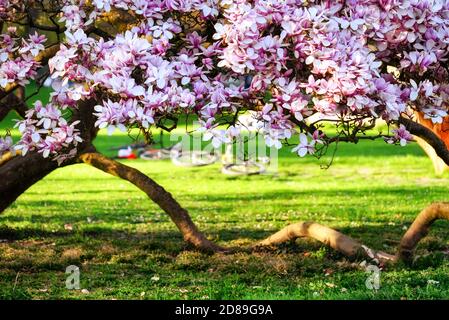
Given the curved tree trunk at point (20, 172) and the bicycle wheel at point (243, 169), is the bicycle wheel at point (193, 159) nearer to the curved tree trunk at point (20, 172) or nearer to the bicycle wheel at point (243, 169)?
the bicycle wheel at point (243, 169)

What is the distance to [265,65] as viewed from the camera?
19.8 feet

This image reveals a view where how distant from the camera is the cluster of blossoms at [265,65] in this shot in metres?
5.89

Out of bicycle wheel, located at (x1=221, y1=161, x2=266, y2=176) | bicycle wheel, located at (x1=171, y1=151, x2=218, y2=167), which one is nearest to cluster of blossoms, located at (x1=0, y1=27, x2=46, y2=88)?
bicycle wheel, located at (x1=221, y1=161, x2=266, y2=176)

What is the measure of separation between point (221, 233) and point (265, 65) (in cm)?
639

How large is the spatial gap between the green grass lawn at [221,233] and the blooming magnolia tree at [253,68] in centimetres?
178

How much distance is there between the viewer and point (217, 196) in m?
17.1

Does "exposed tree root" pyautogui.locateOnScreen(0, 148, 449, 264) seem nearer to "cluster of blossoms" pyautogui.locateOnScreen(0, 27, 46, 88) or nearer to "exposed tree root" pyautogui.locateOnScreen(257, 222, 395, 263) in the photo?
"exposed tree root" pyautogui.locateOnScreen(257, 222, 395, 263)

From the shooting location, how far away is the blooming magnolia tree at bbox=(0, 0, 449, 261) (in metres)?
5.90

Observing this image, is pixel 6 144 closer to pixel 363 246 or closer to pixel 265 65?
pixel 265 65

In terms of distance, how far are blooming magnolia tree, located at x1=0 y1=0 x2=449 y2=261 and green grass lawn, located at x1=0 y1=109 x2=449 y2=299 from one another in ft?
5.83

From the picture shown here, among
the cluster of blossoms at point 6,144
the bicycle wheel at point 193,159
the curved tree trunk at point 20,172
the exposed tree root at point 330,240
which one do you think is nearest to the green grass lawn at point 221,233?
the exposed tree root at point 330,240

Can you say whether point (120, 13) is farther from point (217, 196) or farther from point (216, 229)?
point (217, 196)
